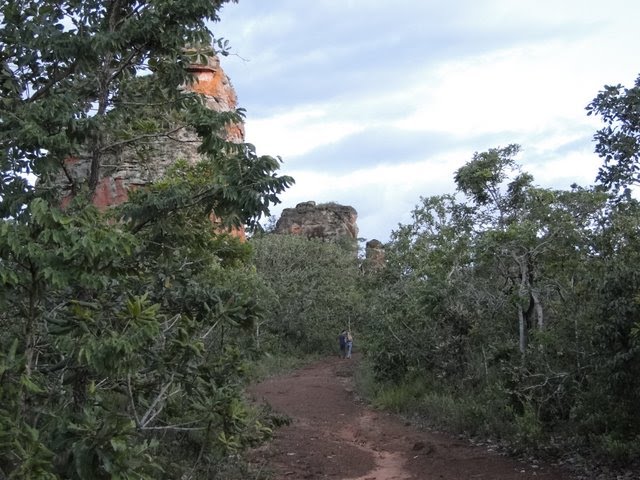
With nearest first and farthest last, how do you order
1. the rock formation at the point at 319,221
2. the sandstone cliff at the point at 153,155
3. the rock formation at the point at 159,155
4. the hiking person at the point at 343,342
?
the sandstone cliff at the point at 153,155
the rock formation at the point at 159,155
the hiking person at the point at 343,342
the rock formation at the point at 319,221

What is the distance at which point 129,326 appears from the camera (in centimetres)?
365

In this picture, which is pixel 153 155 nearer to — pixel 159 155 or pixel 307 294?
pixel 159 155

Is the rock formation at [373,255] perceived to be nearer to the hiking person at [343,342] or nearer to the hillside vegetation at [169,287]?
the hiking person at [343,342]

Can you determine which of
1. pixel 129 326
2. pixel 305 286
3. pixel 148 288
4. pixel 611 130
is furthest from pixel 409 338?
pixel 305 286

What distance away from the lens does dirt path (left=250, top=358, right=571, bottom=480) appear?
8.70m

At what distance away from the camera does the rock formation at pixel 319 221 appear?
1718 inches

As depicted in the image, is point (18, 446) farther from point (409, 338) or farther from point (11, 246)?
point (409, 338)

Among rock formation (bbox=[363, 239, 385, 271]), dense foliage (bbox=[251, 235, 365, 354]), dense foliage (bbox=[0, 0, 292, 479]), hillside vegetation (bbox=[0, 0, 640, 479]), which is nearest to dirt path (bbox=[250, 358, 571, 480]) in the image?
hillside vegetation (bbox=[0, 0, 640, 479])

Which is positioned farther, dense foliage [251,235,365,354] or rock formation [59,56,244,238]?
dense foliage [251,235,365,354]

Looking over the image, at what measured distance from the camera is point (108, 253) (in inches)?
137

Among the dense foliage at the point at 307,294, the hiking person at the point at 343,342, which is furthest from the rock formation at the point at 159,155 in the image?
the dense foliage at the point at 307,294

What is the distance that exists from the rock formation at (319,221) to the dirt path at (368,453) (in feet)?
93.6

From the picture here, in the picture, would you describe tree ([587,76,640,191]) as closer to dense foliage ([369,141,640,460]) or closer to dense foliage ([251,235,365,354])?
dense foliage ([369,141,640,460])

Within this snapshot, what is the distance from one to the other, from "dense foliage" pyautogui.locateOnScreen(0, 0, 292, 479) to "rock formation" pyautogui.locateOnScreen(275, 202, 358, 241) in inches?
1470
